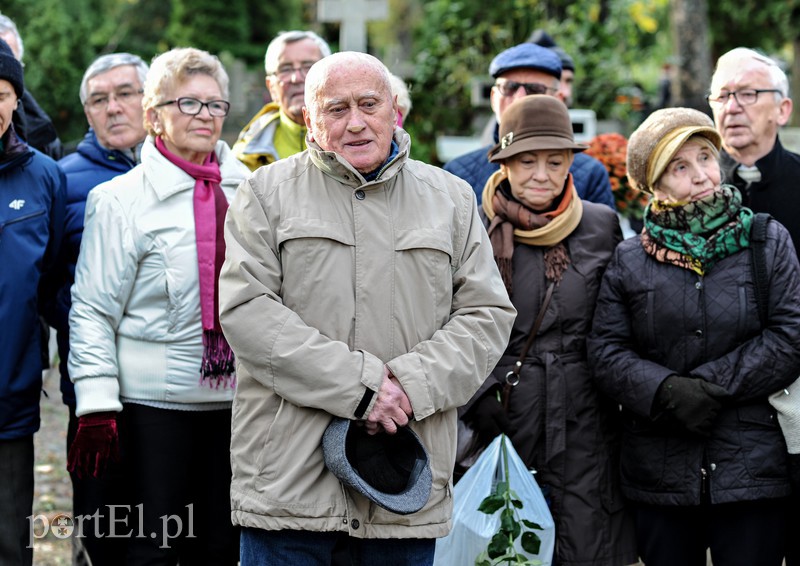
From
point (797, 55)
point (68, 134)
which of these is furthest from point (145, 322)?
point (797, 55)

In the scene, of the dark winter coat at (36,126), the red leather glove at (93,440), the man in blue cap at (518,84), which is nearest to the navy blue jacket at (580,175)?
the man in blue cap at (518,84)

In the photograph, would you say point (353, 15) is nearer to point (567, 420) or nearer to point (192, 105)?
point (192, 105)

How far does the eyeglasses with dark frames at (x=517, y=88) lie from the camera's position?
5.13 m

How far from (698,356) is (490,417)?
30.8 inches

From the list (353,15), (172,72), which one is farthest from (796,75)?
(172,72)

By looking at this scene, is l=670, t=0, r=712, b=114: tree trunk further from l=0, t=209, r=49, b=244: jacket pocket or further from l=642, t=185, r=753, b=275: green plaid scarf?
l=0, t=209, r=49, b=244: jacket pocket

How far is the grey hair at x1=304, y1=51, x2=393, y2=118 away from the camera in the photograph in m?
3.31

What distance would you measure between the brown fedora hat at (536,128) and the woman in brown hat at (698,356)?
1.12ft

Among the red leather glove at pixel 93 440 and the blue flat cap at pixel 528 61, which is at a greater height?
the blue flat cap at pixel 528 61

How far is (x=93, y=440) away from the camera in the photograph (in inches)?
146

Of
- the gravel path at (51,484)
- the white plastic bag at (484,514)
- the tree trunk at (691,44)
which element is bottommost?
the gravel path at (51,484)

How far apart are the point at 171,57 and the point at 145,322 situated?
1.06m

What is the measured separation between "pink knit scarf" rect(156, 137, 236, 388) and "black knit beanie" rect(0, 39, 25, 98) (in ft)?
→ 1.80

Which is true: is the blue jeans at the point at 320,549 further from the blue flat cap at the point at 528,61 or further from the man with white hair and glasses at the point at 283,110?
the blue flat cap at the point at 528,61
